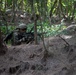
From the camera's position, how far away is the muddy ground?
5.39 meters

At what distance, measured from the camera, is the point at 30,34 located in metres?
8.62

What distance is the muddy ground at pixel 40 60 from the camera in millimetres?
5395

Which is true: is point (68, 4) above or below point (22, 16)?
above

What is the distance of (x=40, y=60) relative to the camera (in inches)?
232

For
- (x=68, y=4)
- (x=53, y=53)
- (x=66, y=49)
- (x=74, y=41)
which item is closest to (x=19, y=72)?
(x=53, y=53)

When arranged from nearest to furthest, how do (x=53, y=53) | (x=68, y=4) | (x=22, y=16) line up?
(x=53, y=53)
(x=68, y=4)
(x=22, y=16)

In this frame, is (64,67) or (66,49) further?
(66,49)

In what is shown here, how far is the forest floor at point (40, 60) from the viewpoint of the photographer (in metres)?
5.39

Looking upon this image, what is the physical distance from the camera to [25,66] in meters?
5.78

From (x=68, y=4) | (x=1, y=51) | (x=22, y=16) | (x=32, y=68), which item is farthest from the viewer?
(x=22, y=16)

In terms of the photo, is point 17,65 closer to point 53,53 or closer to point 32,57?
point 32,57

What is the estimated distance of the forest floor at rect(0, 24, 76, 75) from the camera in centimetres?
539

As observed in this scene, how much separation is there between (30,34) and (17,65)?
9.39ft

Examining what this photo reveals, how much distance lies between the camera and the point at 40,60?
590 cm
